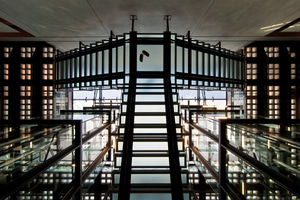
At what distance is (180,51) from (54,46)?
28.6ft

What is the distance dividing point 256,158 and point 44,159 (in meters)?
4.42

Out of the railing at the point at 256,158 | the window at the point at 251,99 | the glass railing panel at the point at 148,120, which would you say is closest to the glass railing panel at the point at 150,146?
the glass railing panel at the point at 148,120

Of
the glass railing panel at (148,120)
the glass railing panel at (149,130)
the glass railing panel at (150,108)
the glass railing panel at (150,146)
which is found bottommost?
the glass railing panel at (150,146)

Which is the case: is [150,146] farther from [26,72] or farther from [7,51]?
[7,51]

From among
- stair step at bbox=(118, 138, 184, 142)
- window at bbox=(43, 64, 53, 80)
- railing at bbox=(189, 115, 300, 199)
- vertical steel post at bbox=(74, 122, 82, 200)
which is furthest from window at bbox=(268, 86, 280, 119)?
window at bbox=(43, 64, 53, 80)

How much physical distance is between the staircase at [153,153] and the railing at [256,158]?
130 cm

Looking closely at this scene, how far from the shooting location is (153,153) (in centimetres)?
418

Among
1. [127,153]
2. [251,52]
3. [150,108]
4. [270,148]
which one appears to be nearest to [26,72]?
[150,108]

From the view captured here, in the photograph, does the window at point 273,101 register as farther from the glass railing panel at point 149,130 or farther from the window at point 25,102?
the window at point 25,102

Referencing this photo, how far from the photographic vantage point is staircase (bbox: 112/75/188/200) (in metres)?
3.19

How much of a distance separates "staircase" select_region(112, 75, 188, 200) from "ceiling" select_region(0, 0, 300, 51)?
355 centimetres

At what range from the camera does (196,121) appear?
27.9ft

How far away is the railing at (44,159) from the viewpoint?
3037mm

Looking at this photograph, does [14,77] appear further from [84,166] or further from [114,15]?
[84,166]
